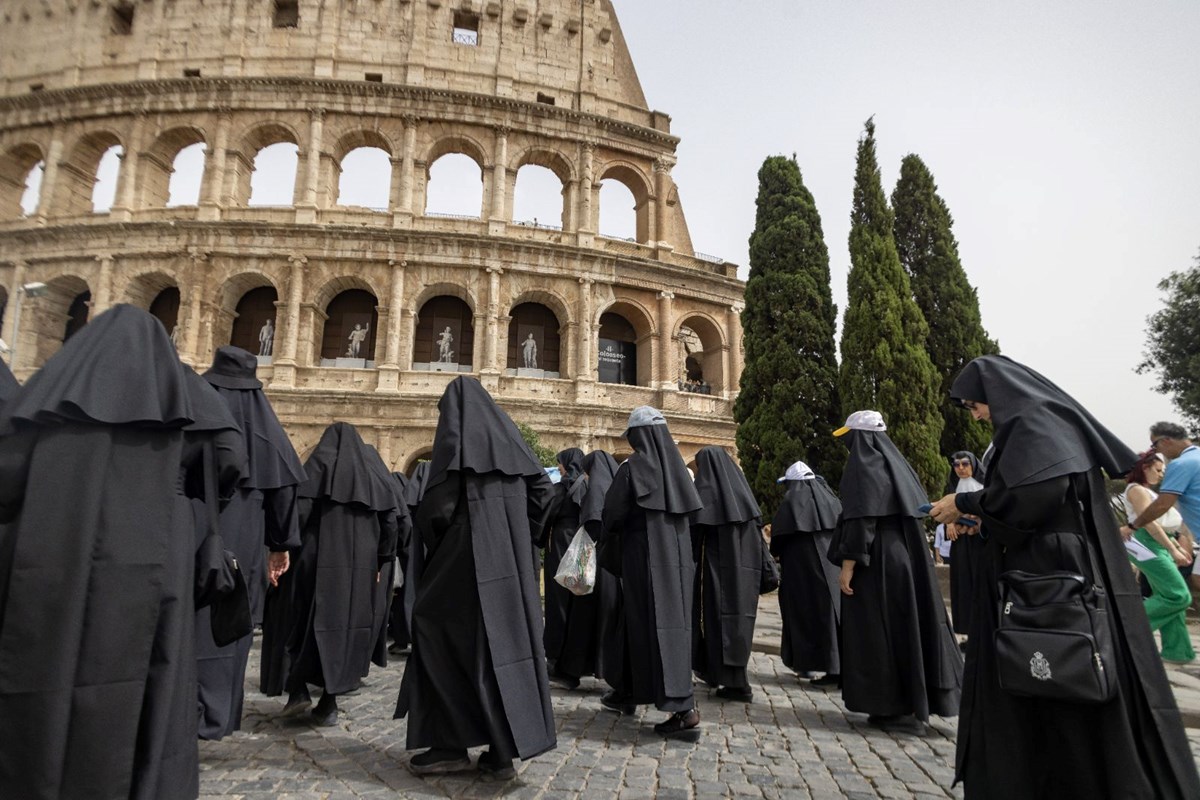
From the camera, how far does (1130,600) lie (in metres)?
2.83

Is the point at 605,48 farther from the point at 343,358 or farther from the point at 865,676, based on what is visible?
the point at 865,676

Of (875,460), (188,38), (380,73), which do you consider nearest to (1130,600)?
(875,460)

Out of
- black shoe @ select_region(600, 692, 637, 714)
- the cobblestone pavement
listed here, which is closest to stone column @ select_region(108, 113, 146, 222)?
the cobblestone pavement

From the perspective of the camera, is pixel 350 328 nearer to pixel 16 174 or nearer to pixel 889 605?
pixel 16 174

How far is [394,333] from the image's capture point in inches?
848

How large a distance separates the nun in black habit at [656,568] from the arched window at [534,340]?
1786cm

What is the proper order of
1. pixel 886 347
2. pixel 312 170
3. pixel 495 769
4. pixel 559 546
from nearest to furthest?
pixel 495 769, pixel 559 546, pixel 886 347, pixel 312 170

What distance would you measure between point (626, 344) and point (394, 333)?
817 centimetres

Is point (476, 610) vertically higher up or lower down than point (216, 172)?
lower down

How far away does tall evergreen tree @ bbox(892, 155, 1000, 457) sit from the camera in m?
18.9

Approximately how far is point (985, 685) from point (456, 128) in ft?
79.5

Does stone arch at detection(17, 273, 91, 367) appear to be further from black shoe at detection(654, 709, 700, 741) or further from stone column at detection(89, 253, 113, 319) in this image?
black shoe at detection(654, 709, 700, 741)

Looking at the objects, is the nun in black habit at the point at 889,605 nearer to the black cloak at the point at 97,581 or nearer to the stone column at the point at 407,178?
the black cloak at the point at 97,581

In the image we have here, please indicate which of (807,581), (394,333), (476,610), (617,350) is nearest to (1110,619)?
(476,610)
